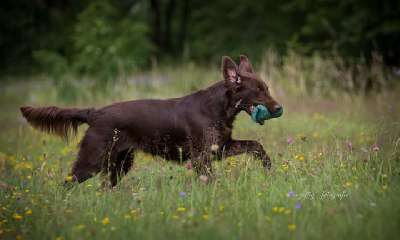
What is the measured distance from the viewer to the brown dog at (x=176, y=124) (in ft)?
18.2

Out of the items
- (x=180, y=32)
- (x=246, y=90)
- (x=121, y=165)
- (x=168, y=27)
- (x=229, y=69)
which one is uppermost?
(x=168, y=27)

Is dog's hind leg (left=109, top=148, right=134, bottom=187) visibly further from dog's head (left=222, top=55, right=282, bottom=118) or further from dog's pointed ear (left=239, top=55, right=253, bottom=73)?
dog's pointed ear (left=239, top=55, right=253, bottom=73)

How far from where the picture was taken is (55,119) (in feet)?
19.4

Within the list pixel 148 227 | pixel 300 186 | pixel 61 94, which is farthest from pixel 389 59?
pixel 148 227

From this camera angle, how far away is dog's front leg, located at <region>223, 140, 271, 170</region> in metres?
5.64

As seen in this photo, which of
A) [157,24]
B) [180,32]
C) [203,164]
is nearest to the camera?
[203,164]

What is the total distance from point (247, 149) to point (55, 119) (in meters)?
2.02

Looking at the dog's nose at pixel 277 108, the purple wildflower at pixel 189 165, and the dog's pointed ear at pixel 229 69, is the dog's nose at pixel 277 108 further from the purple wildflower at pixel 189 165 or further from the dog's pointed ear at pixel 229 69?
the purple wildflower at pixel 189 165

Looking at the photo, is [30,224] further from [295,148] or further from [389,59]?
[389,59]

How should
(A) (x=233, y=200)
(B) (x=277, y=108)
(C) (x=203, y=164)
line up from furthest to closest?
1. (B) (x=277, y=108)
2. (C) (x=203, y=164)
3. (A) (x=233, y=200)

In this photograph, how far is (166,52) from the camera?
3058cm

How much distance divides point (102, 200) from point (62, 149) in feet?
12.5

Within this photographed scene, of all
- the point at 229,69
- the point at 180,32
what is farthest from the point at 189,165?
the point at 180,32

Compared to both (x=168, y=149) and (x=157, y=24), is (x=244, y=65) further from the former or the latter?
(x=157, y=24)
